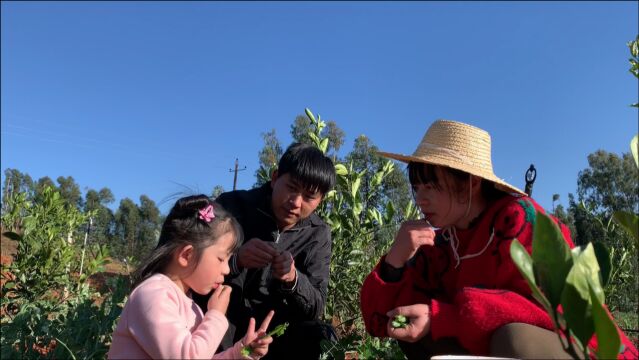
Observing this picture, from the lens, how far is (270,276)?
2615mm

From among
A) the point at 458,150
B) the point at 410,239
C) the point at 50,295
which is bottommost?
the point at 50,295

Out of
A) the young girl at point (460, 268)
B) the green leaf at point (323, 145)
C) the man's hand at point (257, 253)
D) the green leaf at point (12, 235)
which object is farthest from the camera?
the green leaf at point (12, 235)

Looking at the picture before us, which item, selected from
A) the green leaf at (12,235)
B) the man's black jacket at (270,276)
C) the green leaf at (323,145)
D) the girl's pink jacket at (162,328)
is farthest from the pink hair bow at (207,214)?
the green leaf at (12,235)

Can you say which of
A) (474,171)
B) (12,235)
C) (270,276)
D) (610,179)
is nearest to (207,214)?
(270,276)

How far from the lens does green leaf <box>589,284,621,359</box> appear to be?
0.74 meters

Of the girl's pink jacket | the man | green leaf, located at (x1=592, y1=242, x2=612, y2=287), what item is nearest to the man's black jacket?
the man

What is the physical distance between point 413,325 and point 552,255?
874mm

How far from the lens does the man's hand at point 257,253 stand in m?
2.21

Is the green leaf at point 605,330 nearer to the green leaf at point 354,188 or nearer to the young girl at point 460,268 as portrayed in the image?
the young girl at point 460,268

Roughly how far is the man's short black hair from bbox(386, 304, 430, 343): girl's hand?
0.99 metres

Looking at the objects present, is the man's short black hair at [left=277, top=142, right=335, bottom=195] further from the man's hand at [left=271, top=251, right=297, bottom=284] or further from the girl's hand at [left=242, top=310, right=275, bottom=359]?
the girl's hand at [left=242, top=310, right=275, bottom=359]

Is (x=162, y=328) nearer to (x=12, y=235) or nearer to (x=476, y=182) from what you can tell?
(x=476, y=182)

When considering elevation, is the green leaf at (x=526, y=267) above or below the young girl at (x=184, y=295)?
above

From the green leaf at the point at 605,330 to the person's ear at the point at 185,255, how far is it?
147 cm
